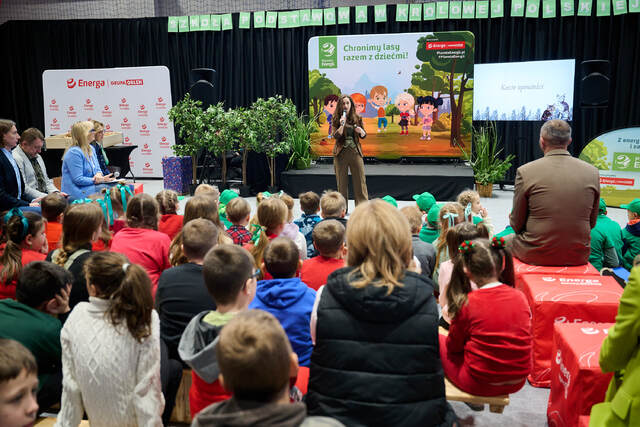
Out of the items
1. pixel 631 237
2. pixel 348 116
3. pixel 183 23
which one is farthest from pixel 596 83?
pixel 183 23

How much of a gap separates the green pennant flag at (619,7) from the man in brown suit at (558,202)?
6.23 m

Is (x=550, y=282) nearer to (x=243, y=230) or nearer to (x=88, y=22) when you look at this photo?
(x=243, y=230)

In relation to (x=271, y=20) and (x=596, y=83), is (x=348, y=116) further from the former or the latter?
(x=271, y=20)

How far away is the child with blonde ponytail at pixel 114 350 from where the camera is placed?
1938mm

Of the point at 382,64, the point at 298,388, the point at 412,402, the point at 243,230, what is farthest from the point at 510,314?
the point at 382,64

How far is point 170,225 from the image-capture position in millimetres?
3760

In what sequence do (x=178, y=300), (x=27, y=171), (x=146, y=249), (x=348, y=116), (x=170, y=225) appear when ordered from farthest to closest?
1. (x=348, y=116)
2. (x=27, y=171)
3. (x=170, y=225)
4. (x=146, y=249)
5. (x=178, y=300)

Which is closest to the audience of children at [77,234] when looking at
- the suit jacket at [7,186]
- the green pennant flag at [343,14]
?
the suit jacket at [7,186]

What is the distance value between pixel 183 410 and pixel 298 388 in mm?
731

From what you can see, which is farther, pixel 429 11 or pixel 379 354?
pixel 429 11

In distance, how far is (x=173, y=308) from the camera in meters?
2.38

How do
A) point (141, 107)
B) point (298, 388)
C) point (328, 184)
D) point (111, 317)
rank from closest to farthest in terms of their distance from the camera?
point (111, 317), point (298, 388), point (328, 184), point (141, 107)

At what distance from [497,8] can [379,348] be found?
8.23m

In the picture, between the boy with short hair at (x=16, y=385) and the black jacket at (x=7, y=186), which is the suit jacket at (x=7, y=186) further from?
the boy with short hair at (x=16, y=385)
